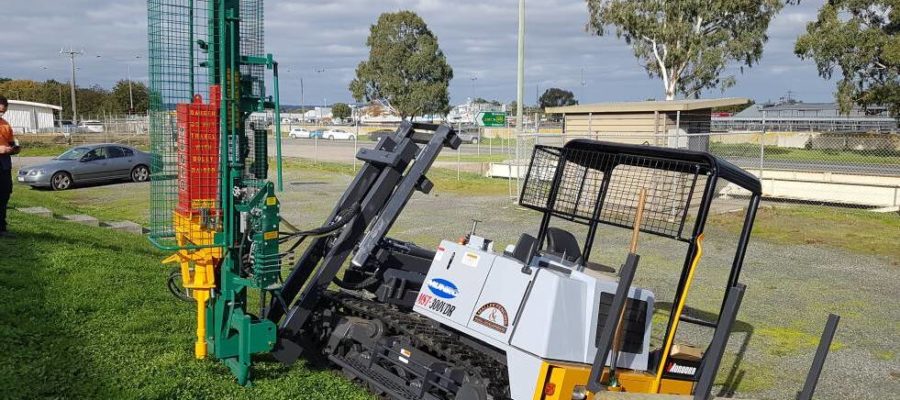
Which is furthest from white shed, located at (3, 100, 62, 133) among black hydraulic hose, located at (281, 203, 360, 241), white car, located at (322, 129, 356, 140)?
black hydraulic hose, located at (281, 203, 360, 241)

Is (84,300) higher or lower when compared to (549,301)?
lower

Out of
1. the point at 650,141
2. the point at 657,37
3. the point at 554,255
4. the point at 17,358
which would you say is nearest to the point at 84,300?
the point at 17,358

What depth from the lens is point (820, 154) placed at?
→ 111ft

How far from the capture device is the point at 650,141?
20.2 meters

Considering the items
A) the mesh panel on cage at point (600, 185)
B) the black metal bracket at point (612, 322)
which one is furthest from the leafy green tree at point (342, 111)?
the black metal bracket at point (612, 322)

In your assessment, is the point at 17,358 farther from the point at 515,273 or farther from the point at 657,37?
the point at 657,37

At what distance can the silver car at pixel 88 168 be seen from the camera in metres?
21.8

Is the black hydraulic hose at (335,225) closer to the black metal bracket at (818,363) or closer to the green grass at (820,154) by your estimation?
the black metal bracket at (818,363)

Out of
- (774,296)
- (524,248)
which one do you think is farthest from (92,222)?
(774,296)

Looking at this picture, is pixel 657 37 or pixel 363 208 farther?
pixel 657 37

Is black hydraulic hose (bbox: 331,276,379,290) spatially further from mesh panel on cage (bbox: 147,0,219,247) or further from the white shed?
the white shed

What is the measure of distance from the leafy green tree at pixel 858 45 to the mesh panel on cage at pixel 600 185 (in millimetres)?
31516

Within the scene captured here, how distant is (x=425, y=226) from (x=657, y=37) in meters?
29.3

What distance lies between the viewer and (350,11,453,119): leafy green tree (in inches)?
2638
